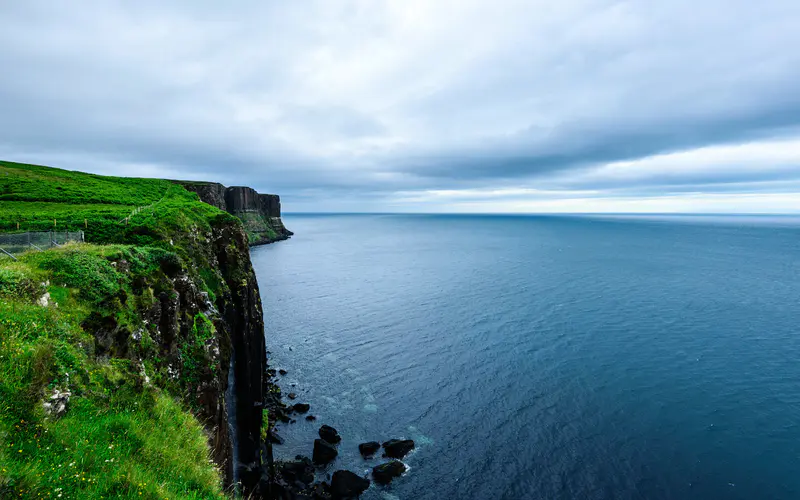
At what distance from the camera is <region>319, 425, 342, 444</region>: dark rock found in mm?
30609

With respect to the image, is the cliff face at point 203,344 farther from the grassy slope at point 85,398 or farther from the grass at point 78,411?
the grass at point 78,411

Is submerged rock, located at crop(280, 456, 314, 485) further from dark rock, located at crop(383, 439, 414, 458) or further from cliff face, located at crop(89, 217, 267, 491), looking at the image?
dark rock, located at crop(383, 439, 414, 458)

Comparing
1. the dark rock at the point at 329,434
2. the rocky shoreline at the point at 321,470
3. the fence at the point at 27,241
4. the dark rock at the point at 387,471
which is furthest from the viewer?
the dark rock at the point at 329,434

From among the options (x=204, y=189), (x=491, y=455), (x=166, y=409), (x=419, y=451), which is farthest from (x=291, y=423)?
(x=204, y=189)

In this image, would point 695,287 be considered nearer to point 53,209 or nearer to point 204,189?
point 53,209

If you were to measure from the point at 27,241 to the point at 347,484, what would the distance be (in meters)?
23.6

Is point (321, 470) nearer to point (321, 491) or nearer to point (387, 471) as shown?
point (321, 491)

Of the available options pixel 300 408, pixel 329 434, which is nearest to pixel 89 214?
pixel 300 408

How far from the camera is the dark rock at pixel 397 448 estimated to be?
2850 centimetres

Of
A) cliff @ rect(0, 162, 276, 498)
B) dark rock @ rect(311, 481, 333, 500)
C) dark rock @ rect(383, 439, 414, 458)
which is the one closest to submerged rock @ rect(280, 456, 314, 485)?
dark rock @ rect(311, 481, 333, 500)

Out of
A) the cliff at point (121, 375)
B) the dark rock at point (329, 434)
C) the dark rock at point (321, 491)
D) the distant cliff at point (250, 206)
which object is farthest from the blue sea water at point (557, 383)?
the distant cliff at point (250, 206)

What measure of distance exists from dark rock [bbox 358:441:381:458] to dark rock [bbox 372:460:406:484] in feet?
6.35

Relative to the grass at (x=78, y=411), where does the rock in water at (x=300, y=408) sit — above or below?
below

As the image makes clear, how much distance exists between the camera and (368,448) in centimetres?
2909
